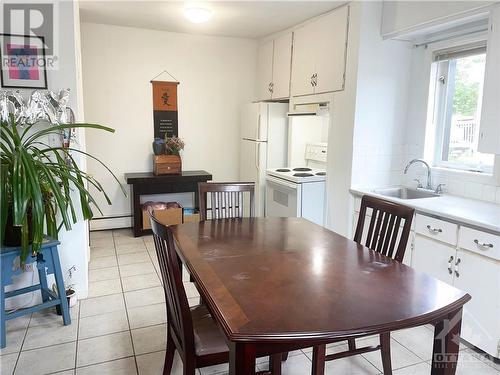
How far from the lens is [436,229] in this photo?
95.6 inches

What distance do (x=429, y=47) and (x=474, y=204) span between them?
55.6 inches

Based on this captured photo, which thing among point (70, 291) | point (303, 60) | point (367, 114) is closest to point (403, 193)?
point (367, 114)

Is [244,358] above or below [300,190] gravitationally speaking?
below

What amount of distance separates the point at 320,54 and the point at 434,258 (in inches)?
85.3

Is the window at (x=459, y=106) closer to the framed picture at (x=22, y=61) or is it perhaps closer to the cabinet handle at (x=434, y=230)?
the cabinet handle at (x=434, y=230)

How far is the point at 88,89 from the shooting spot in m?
4.27

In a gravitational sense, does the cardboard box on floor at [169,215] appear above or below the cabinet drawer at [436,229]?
below

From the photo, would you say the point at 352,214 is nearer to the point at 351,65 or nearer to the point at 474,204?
the point at 474,204

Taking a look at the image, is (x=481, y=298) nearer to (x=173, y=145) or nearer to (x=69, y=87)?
(x=69, y=87)

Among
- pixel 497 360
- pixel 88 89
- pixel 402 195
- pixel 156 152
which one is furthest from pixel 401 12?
pixel 88 89

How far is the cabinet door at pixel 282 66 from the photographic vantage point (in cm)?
414

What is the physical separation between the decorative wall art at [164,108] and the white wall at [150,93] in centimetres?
7

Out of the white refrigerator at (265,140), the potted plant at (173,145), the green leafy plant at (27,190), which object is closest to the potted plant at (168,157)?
the potted plant at (173,145)

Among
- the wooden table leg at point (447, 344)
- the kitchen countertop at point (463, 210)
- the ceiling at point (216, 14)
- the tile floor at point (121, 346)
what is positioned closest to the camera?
the wooden table leg at point (447, 344)
